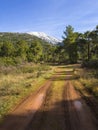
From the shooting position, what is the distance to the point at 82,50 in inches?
2970

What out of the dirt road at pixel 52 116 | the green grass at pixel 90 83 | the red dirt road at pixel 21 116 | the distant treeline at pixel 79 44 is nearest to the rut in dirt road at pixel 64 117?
the dirt road at pixel 52 116

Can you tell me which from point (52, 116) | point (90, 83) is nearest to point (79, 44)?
point (90, 83)

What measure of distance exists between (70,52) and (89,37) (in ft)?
37.8

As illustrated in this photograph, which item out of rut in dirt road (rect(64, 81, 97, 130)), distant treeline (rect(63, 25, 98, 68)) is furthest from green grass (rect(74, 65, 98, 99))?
distant treeline (rect(63, 25, 98, 68))

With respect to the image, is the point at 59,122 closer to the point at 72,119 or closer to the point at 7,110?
the point at 72,119

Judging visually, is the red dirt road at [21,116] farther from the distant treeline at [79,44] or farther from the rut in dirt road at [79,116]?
the distant treeline at [79,44]

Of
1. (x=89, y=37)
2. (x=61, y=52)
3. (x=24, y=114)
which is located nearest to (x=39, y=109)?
(x=24, y=114)

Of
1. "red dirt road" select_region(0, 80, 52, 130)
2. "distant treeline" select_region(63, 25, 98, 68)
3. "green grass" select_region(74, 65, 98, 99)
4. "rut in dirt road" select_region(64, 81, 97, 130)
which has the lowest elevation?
"red dirt road" select_region(0, 80, 52, 130)

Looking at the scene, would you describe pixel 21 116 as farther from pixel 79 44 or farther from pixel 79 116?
pixel 79 44

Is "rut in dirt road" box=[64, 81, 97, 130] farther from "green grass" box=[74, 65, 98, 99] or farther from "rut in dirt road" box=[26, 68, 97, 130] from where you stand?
"green grass" box=[74, 65, 98, 99]

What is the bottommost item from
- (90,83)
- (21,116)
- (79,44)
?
(21,116)

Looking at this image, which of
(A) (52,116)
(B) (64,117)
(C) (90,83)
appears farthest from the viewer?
(C) (90,83)

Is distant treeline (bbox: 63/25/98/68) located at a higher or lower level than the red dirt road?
higher

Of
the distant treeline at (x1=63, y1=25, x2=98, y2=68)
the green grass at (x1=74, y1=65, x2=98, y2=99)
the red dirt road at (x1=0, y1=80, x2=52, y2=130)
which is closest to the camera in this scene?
the red dirt road at (x1=0, y1=80, x2=52, y2=130)
